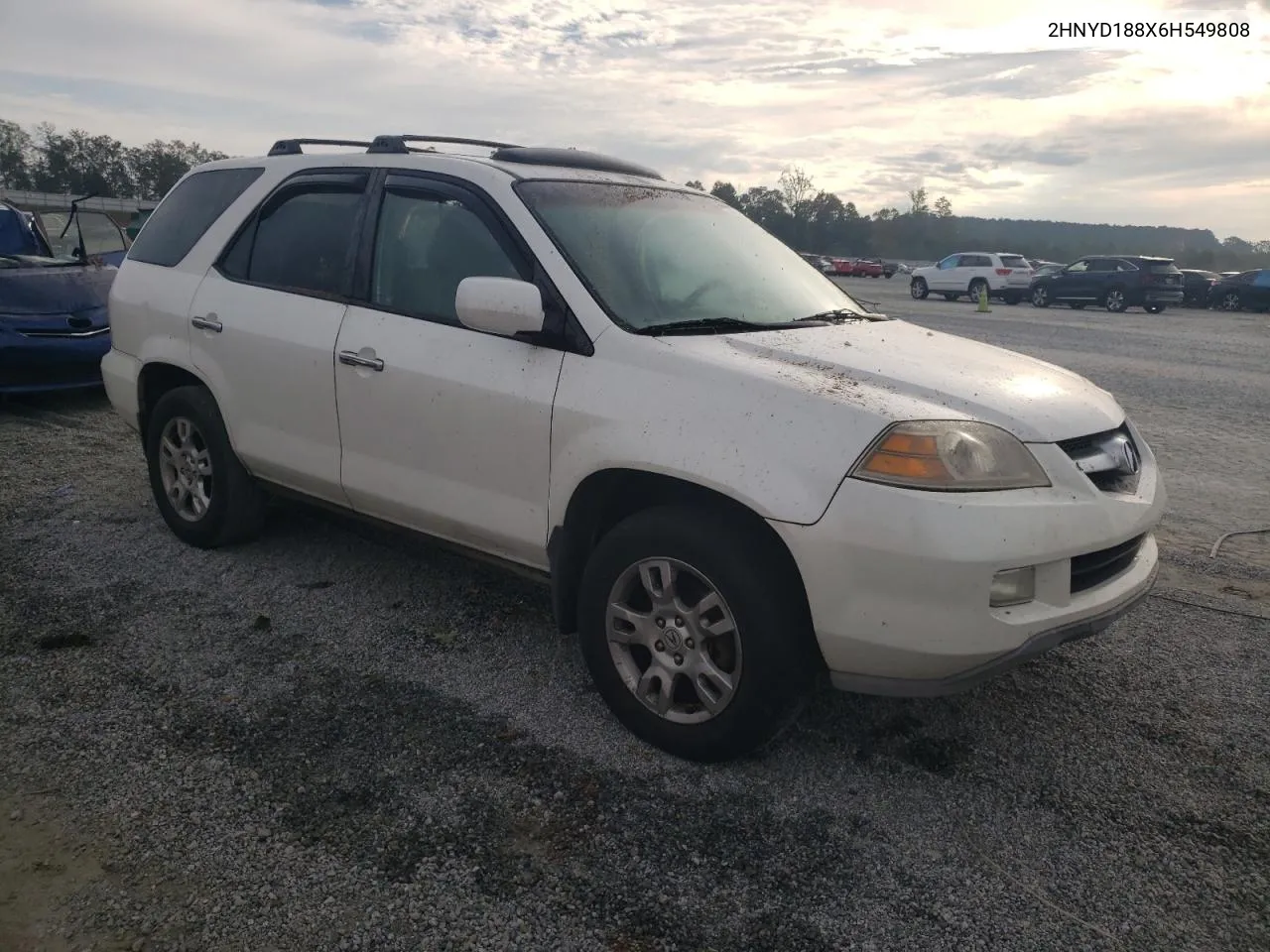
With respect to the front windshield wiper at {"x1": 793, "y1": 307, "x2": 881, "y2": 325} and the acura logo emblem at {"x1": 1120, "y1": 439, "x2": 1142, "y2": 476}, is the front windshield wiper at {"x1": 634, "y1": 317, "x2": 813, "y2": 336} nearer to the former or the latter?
the front windshield wiper at {"x1": 793, "y1": 307, "x2": 881, "y2": 325}

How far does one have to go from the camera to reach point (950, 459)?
2699 mm

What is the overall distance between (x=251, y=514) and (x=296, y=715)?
68.5 inches

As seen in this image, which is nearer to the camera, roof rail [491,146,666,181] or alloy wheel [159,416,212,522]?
roof rail [491,146,666,181]

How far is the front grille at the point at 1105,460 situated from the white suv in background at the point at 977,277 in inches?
1109

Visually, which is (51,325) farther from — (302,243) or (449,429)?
(449,429)

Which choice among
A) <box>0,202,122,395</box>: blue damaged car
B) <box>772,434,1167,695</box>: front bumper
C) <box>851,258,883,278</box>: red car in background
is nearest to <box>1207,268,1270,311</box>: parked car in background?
<box>851,258,883,278</box>: red car in background

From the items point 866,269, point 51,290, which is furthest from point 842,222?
point 51,290

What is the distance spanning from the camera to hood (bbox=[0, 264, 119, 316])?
815 centimetres

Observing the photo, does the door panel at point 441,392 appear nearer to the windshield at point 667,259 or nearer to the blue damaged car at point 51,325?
the windshield at point 667,259

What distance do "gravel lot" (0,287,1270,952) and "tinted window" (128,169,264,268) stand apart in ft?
5.10

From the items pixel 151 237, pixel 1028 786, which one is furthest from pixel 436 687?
pixel 151 237

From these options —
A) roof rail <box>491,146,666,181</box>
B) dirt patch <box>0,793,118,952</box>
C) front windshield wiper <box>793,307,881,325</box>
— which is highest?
roof rail <box>491,146,666,181</box>

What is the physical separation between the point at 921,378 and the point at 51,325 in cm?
780

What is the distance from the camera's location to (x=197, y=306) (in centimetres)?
454
